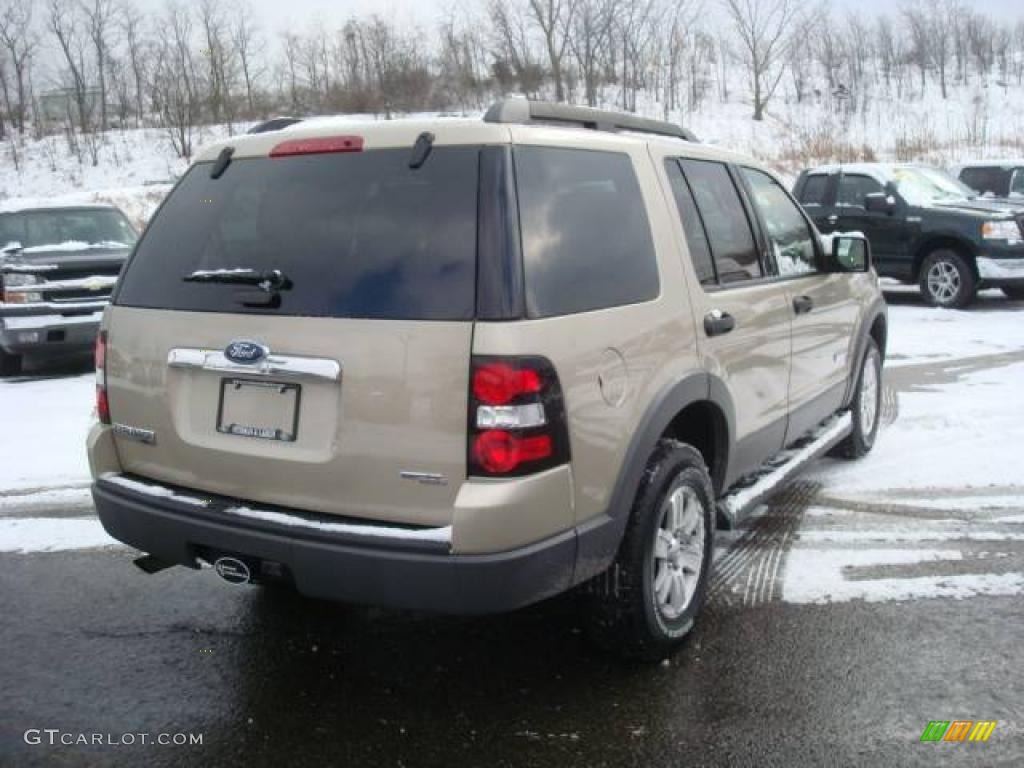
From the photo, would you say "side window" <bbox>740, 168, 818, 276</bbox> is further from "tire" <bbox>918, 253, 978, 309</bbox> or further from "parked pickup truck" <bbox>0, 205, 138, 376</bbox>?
"tire" <bbox>918, 253, 978, 309</bbox>

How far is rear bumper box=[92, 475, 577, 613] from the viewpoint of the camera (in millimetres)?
2535

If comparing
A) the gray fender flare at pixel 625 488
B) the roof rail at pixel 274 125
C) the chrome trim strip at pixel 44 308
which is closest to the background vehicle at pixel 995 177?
the chrome trim strip at pixel 44 308

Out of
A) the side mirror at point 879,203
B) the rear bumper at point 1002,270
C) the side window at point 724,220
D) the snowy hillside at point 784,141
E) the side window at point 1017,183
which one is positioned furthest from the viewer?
the snowy hillside at point 784,141

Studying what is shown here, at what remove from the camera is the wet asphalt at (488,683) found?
273cm

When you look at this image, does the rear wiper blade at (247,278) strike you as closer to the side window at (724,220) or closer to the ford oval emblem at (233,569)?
the ford oval emblem at (233,569)

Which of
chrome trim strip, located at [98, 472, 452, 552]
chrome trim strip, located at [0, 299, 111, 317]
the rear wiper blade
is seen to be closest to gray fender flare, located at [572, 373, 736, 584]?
chrome trim strip, located at [98, 472, 452, 552]

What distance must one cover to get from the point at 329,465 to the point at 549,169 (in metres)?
1.12

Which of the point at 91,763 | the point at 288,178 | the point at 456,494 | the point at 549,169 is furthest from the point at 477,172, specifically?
the point at 91,763

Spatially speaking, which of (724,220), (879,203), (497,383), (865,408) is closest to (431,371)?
(497,383)

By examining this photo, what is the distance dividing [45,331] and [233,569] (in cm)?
720

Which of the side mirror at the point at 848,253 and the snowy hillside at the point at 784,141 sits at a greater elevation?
the snowy hillside at the point at 784,141

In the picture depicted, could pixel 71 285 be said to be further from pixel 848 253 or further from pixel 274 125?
pixel 848 253

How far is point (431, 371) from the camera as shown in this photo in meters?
2.54

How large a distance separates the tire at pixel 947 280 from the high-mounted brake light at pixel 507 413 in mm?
11079
